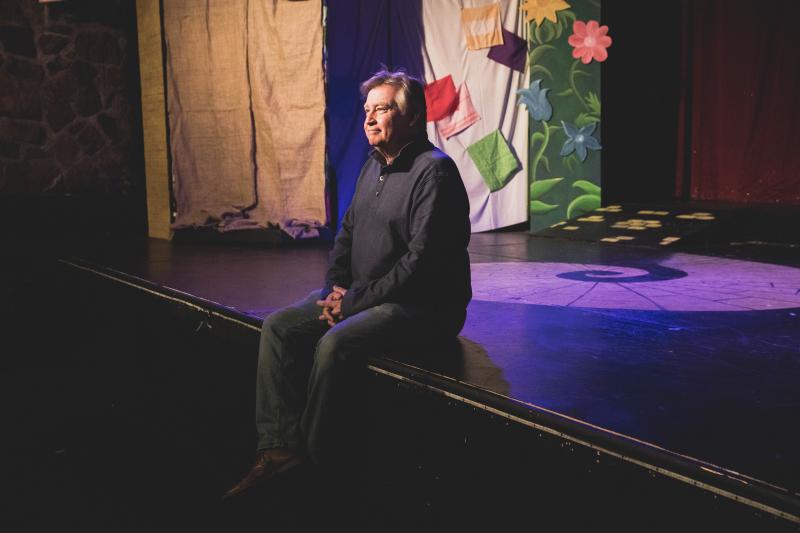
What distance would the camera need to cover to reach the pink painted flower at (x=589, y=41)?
20.5 ft

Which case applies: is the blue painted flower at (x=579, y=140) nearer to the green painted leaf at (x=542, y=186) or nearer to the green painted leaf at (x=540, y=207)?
the green painted leaf at (x=542, y=186)

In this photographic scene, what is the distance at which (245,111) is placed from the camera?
6516 mm

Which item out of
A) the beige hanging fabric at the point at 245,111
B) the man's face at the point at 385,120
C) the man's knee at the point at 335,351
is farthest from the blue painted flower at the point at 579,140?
Answer: the man's knee at the point at 335,351

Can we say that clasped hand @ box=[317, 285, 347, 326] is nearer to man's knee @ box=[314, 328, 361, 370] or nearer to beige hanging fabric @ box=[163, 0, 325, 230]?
man's knee @ box=[314, 328, 361, 370]

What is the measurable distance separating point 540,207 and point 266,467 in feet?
15.8

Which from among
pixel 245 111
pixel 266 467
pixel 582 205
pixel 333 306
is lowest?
pixel 266 467

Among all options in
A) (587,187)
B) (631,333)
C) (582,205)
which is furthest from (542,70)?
(631,333)

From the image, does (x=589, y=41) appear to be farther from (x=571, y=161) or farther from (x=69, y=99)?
(x=69, y=99)

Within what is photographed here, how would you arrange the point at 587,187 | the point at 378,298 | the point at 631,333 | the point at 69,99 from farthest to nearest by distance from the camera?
the point at 69,99 → the point at 587,187 → the point at 631,333 → the point at 378,298

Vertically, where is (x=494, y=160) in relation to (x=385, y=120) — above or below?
below

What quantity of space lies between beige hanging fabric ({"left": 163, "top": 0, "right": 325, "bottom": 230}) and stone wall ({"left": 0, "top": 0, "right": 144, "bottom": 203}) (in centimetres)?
107

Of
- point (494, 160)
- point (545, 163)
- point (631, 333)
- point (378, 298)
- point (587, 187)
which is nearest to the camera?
Answer: point (378, 298)

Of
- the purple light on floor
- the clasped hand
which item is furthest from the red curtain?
the clasped hand

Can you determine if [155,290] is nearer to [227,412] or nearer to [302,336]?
[227,412]
